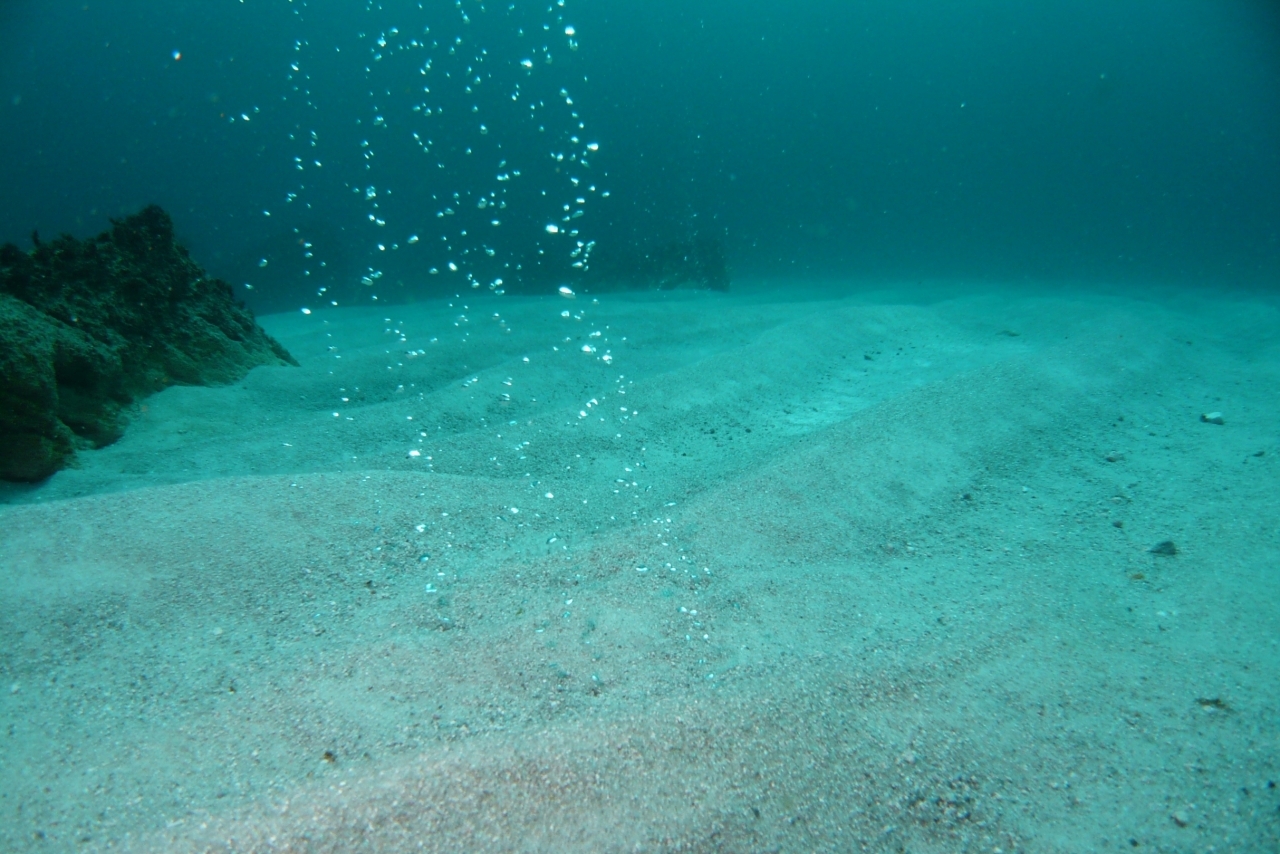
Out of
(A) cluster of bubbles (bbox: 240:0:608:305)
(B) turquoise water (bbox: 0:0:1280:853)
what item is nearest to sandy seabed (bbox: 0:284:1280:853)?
(B) turquoise water (bbox: 0:0:1280:853)

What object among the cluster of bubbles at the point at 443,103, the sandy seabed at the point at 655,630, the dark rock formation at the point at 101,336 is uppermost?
the cluster of bubbles at the point at 443,103

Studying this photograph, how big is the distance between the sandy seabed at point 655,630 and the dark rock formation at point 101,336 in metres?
0.27

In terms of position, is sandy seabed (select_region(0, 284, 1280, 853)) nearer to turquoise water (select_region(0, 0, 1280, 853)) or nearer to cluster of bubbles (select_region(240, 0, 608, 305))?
turquoise water (select_region(0, 0, 1280, 853))

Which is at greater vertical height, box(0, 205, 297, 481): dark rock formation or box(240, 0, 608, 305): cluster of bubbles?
box(240, 0, 608, 305): cluster of bubbles

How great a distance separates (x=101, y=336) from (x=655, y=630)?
490cm

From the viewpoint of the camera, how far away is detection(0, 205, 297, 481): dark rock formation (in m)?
3.30

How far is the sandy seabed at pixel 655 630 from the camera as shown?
1.54 m

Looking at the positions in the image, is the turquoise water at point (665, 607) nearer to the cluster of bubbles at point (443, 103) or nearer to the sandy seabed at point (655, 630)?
the sandy seabed at point (655, 630)

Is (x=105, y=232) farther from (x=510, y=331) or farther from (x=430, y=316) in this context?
(x=430, y=316)

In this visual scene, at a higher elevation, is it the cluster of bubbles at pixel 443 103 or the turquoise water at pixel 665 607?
the cluster of bubbles at pixel 443 103

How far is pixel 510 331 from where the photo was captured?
762cm

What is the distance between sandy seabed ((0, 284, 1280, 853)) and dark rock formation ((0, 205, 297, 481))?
10.7 inches

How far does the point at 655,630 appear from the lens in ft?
7.34

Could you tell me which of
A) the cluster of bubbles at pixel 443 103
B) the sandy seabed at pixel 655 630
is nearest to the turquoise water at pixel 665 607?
the sandy seabed at pixel 655 630
